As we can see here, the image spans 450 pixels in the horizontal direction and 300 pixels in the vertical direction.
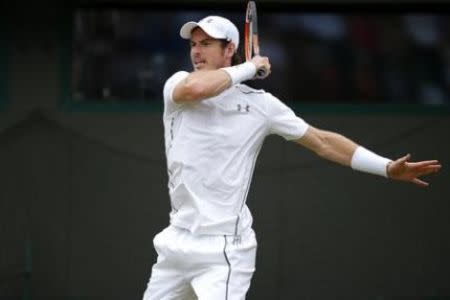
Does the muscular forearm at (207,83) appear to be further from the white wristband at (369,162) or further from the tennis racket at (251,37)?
the white wristband at (369,162)

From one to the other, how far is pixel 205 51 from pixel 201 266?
43.3 inches

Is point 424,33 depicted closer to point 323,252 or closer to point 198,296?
point 323,252

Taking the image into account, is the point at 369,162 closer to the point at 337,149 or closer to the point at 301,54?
the point at 337,149

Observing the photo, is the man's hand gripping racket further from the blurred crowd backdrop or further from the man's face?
the blurred crowd backdrop

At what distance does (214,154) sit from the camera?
19.1ft

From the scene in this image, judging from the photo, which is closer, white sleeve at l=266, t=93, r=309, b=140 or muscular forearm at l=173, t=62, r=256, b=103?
muscular forearm at l=173, t=62, r=256, b=103

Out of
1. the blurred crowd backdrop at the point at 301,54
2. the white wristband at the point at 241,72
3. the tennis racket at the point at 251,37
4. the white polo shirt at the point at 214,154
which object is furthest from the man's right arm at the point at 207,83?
the blurred crowd backdrop at the point at 301,54

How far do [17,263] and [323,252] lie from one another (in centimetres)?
222

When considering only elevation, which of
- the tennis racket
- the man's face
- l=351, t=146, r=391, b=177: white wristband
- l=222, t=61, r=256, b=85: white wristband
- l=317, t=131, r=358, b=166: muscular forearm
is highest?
the tennis racket

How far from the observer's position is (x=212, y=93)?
572 centimetres

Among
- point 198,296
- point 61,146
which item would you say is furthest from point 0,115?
point 198,296

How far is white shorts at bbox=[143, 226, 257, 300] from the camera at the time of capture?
18.8 ft

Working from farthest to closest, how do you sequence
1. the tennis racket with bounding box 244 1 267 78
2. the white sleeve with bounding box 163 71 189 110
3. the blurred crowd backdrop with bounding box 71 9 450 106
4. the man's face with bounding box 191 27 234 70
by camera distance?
1. the blurred crowd backdrop with bounding box 71 9 450 106
2. the tennis racket with bounding box 244 1 267 78
3. the man's face with bounding box 191 27 234 70
4. the white sleeve with bounding box 163 71 189 110

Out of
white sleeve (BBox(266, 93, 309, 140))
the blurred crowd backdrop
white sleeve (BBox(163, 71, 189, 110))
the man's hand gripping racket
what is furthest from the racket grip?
the blurred crowd backdrop
